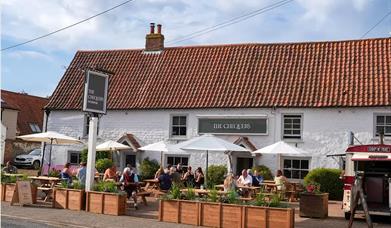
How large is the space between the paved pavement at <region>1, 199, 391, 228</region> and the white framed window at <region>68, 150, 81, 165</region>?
11.6 m

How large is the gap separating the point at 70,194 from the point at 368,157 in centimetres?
925

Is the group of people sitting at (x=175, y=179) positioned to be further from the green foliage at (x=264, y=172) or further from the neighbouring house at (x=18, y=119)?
the neighbouring house at (x=18, y=119)

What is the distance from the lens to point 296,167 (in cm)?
2398

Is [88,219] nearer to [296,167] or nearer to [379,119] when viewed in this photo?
[296,167]

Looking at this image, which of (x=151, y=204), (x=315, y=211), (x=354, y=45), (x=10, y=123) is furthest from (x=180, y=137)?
(x=10, y=123)

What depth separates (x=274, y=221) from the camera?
1291 cm

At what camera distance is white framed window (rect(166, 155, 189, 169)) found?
86.2ft

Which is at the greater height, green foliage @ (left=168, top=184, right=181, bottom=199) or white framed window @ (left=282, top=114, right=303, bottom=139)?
white framed window @ (left=282, top=114, right=303, bottom=139)

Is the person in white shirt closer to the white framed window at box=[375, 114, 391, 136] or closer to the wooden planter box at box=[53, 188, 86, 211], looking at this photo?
the wooden planter box at box=[53, 188, 86, 211]

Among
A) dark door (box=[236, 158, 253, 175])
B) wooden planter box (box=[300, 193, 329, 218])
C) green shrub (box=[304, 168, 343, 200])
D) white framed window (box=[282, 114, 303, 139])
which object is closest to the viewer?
wooden planter box (box=[300, 193, 329, 218])

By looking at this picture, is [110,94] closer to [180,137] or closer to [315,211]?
[180,137]

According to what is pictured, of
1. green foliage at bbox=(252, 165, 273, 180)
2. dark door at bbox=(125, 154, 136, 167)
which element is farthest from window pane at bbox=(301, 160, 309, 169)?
dark door at bbox=(125, 154, 136, 167)

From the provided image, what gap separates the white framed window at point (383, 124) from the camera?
22.4 meters

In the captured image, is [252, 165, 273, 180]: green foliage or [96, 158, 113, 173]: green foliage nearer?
[252, 165, 273, 180]: green foliage
